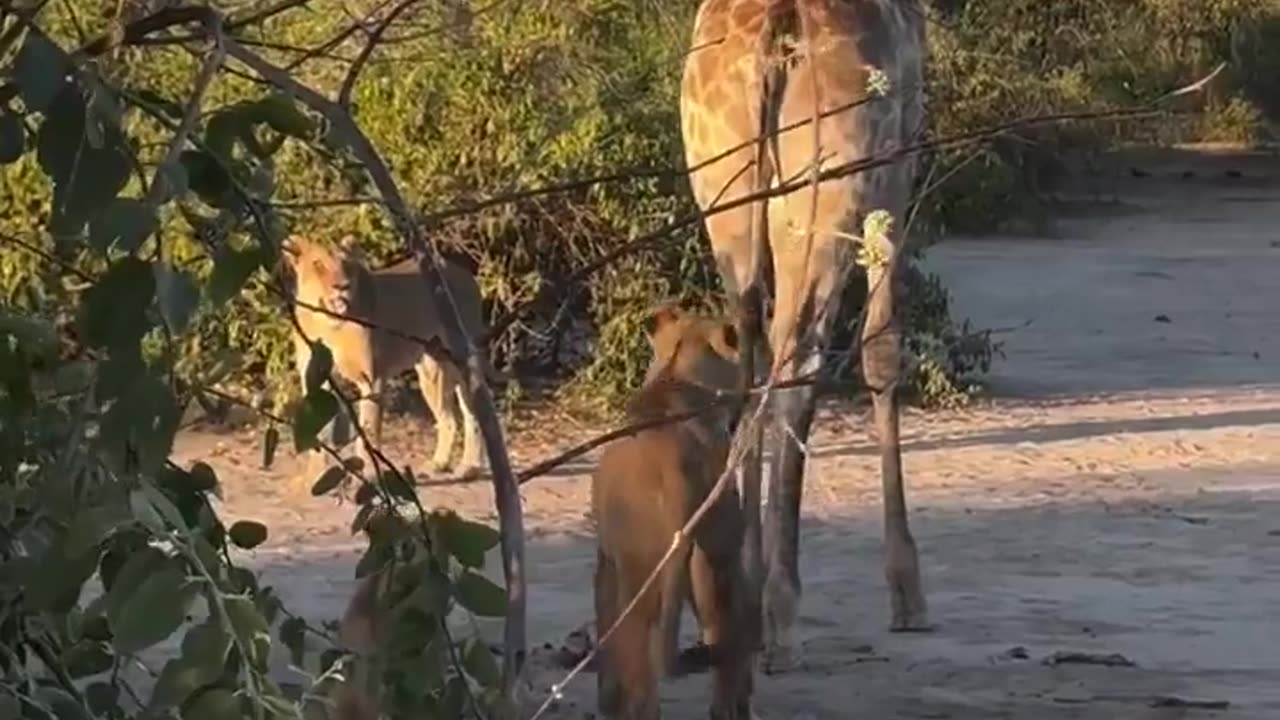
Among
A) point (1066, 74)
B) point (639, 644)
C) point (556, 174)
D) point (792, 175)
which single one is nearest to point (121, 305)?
point (639, 644)

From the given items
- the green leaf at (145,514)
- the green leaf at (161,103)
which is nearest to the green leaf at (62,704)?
the green leaf at (145,514)

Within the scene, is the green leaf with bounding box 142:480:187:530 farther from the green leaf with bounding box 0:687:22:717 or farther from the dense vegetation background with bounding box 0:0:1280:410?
the dense vegetation background with bounding box 0:0:1280:410

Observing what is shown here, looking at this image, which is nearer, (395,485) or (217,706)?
(217,706)

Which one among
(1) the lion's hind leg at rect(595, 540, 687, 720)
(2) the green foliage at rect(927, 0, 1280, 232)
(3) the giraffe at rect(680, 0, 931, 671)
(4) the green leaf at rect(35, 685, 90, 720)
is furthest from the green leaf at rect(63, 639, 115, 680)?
(2) the green foliage at rect(927, 0, 1280, 232)

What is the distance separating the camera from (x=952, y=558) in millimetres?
9922

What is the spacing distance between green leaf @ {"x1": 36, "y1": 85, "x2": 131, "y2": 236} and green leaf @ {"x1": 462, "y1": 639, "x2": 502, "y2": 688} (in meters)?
0.71

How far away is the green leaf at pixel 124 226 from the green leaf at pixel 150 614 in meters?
0.30

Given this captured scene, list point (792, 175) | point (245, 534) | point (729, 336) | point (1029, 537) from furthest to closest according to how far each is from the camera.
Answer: point (1029, 537) < point (792, 175) < point (729, 336) < point (245, 534)

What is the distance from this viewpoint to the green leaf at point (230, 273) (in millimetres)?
2576

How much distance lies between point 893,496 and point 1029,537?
65.5 inches

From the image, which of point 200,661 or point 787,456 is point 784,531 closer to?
point 787,456

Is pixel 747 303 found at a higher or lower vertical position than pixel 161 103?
lower

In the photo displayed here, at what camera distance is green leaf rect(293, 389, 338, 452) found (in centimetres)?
277

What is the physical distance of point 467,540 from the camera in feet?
9.18
